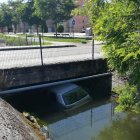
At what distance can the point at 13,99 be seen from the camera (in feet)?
47.0

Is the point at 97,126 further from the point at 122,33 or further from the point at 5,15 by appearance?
the point at 5,15

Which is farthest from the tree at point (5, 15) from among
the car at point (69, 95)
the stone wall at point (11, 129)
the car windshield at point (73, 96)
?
the stone wall at point (11, 129)

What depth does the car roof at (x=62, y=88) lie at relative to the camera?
14.1 metres

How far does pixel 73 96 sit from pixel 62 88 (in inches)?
24.2

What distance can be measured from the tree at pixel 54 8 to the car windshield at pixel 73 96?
73.8 feet

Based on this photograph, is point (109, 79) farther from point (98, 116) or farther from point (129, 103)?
point (129, 103)

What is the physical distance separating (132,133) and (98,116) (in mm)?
2168

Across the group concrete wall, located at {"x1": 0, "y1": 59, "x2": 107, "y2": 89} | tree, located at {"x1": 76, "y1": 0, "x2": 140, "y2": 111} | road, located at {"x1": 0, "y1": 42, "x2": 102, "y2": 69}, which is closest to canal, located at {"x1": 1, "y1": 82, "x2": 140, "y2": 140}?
concrete wall, located at {"x1": 0, "y1": 59, "x2": 107, "y2": 89}

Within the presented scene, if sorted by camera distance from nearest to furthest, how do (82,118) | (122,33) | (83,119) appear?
(122,33) → (83,119) → (82,118)

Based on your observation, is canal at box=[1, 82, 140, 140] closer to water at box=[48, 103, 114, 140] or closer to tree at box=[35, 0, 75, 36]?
water at box=[48, 103, 114, 140]

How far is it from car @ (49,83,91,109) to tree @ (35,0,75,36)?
72.9 feet

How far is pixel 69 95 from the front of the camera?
45.9 feet

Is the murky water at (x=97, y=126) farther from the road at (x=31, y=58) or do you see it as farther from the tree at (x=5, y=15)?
the tree at (x=5, y=15)

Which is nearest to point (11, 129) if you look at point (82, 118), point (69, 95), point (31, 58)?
point (82, 118)
